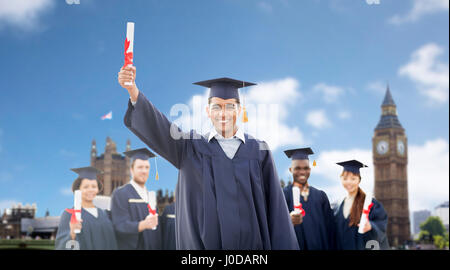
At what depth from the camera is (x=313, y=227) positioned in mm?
6371

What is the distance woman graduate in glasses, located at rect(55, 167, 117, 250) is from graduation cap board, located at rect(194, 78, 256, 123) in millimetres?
3119

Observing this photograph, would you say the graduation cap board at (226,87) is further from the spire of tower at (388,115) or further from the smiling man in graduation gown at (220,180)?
the spire of tower at (388,115)

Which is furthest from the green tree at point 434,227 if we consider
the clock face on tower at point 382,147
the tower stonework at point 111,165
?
the tower stonework at point 111,165

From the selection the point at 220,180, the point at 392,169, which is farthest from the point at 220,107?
the point at 392,169

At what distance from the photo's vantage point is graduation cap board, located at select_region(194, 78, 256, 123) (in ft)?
12.0

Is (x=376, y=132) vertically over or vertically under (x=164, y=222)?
over

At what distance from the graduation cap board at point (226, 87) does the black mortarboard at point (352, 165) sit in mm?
4013

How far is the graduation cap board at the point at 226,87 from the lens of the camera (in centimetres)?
367

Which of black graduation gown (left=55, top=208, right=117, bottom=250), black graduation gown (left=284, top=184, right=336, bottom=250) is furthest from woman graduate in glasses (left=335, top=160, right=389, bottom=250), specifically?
black graduation gown (left=55, top=208, right=117, bottom=250)

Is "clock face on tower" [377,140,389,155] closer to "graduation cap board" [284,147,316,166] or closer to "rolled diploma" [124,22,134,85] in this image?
"graduation cap board" [284,147,316,166]

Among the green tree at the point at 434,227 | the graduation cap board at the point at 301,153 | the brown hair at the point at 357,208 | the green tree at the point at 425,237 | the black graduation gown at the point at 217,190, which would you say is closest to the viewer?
the black graduation gown at the point at 217,190
